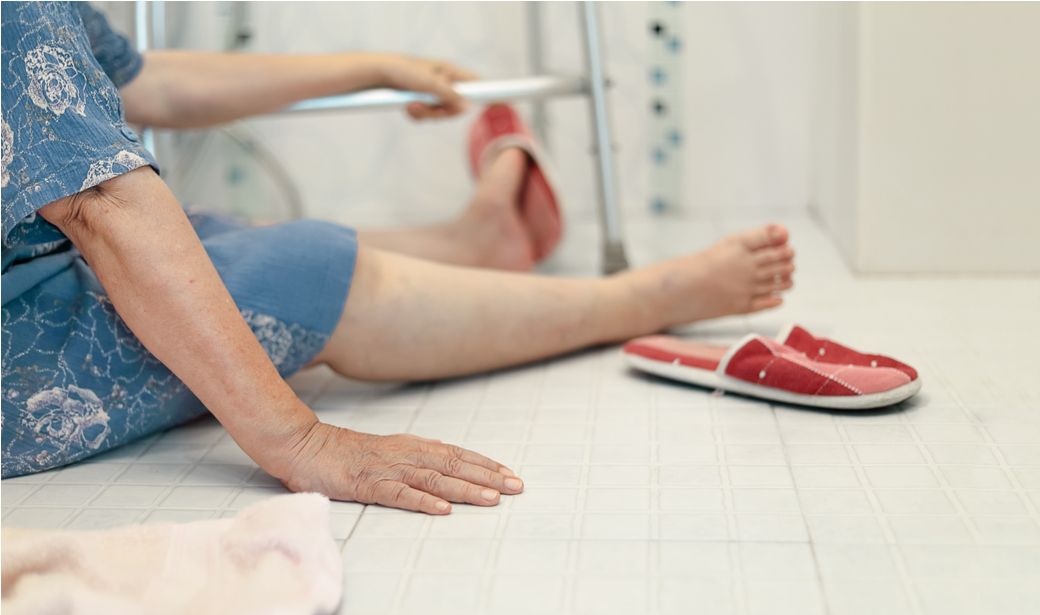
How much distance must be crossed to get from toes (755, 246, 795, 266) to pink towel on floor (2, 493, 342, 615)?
57cm

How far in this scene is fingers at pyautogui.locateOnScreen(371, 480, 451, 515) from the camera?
765 mm

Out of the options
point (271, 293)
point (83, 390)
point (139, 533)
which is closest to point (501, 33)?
point (271, 293)

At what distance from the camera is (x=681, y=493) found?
785 mm

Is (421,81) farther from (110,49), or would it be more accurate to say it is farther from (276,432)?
(276,432)

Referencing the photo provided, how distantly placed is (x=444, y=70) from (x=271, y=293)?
49 cm

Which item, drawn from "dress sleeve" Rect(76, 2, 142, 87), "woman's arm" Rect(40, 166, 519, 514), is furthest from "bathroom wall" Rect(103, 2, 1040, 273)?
"woman's arm" Rect(40, 166, 519, 514)

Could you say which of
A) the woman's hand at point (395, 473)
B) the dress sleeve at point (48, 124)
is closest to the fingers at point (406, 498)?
the woman's hand at point (395, 473)

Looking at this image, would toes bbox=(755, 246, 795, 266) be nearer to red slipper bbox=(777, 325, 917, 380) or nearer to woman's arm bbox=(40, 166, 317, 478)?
red slipper bbox=(777, 325, 917, 380)

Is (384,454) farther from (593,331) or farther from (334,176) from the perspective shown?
(334,176)

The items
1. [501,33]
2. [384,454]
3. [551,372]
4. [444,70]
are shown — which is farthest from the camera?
[501,33]

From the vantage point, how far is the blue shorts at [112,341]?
2.72ft

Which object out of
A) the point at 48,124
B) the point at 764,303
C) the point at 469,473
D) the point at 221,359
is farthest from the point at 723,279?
the point at 48,124

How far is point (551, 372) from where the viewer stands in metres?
1.08

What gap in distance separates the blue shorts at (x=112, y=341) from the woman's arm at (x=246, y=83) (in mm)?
288
